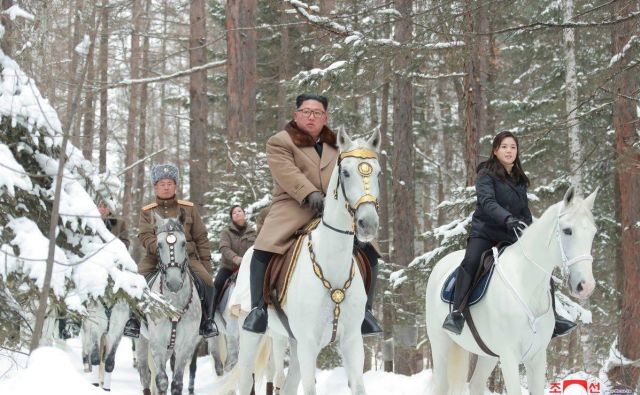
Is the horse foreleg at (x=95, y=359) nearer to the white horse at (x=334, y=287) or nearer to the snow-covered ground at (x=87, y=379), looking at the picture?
the snow-covered ground at (x=87, y=379)

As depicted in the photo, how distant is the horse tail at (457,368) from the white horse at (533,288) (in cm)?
47

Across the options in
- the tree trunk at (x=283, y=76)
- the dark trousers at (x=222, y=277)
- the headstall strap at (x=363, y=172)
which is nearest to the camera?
the headstall strap at (x=363, y=172)

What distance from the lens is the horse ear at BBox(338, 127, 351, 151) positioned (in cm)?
614

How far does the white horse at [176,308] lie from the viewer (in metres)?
9.12

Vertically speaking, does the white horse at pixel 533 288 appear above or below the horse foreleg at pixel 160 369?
above

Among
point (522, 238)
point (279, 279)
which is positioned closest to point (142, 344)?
point (279, 279)

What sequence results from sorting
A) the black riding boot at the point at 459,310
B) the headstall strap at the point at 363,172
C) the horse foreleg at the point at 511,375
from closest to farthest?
the headstall strap at the point at 363,172 → the horse foreleg at the point at 511,375 → the black riding boot at the point at 459,310

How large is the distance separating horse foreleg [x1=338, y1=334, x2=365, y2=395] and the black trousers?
6.36 feet

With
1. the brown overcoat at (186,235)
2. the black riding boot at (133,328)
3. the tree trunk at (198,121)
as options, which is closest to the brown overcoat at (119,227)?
the brown overcoat at (186,235)

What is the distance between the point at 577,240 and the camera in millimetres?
6695

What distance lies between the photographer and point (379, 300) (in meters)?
17.1

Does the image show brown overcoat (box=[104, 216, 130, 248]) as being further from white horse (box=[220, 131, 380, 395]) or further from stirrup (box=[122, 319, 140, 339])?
white horse (box=[220, 131, 380, 395])

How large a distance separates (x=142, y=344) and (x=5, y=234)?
4579 mm

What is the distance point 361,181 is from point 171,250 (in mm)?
4045
